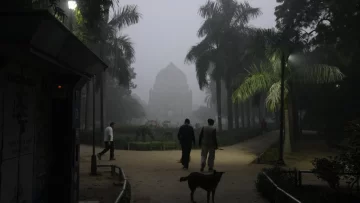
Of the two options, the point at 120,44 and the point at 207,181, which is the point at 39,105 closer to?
the point at 207,181

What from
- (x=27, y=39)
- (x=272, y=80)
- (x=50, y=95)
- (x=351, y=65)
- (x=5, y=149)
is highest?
(x=351, y=65)

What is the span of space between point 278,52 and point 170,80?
84200mm

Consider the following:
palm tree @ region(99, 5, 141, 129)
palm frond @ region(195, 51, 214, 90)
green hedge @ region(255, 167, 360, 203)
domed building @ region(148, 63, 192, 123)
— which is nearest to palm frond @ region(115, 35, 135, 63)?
palm tree @ region(99, 5, 141, 129)

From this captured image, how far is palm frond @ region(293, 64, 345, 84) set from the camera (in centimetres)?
1348

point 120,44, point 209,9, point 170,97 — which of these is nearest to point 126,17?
point 120,44

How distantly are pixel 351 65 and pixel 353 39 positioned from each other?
21.7 feet

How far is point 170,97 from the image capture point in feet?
305

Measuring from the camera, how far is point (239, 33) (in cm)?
2962

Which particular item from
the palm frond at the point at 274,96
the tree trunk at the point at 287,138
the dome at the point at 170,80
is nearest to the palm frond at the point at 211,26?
the tree trunk at the point at 287,138

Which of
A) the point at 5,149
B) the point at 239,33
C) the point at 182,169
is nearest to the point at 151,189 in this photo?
the point at 182,169

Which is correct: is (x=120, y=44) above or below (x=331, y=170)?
above

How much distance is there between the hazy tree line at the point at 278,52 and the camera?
13359mm

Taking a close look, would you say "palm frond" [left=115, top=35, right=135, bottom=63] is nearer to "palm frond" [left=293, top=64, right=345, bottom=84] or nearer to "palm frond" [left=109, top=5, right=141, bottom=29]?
"palm frond" [left=109, top=5, right=141, bottom=29]

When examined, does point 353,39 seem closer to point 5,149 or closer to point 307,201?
point 307,201
